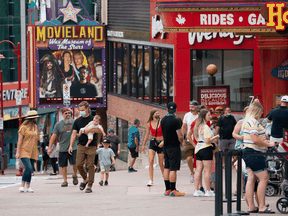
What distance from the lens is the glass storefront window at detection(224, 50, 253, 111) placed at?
22812 millimetres

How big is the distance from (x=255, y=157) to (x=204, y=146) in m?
2.55

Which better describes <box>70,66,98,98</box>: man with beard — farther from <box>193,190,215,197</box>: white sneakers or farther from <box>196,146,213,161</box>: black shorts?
<box>196,146,213,161</box>: black shorts

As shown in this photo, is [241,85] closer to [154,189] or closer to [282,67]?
[282,67]

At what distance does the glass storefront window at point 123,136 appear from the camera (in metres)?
30.7

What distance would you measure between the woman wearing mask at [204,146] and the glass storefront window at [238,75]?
36.9 ft

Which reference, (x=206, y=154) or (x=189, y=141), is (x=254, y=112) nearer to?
(x=206, y=154)

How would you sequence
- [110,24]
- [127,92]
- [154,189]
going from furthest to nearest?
[110,24], [127,92], [154,189]

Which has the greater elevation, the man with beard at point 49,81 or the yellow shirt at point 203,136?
the man with beard at point 49,81

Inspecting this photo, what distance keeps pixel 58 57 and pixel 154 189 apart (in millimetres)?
21686

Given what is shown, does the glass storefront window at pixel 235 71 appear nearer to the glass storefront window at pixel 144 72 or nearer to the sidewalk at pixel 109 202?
the glass storefront window at pixel 144 72

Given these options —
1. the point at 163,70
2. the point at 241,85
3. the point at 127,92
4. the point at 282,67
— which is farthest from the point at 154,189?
the point at 127,92

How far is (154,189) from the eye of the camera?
13.9 m

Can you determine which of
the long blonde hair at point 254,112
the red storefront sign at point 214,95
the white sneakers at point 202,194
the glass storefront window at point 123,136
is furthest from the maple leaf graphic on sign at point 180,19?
the glass storefront window at point 123,136

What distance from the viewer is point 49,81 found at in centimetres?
3459
